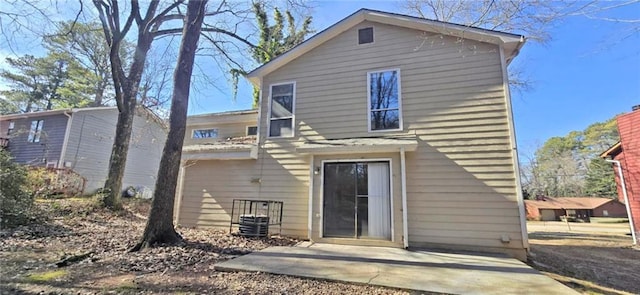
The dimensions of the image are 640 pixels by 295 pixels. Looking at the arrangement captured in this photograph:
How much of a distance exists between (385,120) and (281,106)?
124 inches

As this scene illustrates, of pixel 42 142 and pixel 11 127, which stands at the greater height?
pixel 11 127

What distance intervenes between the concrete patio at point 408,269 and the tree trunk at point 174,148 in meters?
1.79

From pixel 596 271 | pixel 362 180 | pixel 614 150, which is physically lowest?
pixel 596 271

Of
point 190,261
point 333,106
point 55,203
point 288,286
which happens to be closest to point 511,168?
point 333,106

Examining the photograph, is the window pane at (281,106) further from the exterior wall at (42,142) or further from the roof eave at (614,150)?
the roof eave at (614,150)

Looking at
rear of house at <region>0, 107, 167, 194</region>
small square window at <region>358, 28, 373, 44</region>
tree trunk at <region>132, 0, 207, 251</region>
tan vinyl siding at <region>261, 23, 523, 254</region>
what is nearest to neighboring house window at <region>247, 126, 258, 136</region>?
tan vinyl siding at <region>261, 23, 523, 254</region>

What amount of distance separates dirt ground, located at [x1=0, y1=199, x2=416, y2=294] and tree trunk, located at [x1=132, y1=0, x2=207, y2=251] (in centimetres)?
38

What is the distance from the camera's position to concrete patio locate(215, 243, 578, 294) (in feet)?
12.2

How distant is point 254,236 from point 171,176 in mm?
2538

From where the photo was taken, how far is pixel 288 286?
3686mm

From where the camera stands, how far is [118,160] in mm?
10078

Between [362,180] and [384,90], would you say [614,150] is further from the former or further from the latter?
[362,180]

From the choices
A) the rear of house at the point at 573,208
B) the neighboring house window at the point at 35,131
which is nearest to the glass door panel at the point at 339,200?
the neighboring house window at the point at 35,131

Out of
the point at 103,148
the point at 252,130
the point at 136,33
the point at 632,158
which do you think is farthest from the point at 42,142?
the point at 632,158
